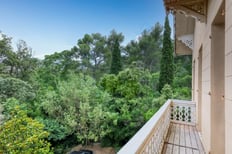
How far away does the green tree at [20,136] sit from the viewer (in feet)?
15.8

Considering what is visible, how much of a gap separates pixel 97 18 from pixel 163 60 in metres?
8.56

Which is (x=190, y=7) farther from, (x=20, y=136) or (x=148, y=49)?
(x=148, y=49)

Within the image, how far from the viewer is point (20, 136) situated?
505 cm

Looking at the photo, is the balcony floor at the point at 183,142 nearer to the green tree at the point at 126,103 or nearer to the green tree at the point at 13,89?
the green tree at the point at 126,103

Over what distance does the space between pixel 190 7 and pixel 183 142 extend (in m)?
2.53

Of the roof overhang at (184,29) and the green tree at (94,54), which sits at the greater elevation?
the green tree at (94,54)

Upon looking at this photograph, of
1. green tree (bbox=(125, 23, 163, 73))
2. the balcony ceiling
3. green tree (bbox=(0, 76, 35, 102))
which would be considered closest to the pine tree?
green tree (bbox=(125, 23, 163, 73))

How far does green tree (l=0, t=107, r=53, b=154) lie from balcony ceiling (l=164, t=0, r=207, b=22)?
4.89 metres

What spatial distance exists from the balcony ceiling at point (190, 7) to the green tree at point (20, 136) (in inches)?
192

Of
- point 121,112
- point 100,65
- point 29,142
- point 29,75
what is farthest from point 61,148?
point 100,65

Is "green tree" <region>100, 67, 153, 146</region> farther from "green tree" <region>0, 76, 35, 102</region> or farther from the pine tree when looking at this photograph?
"green tree" <region>0, 76, 35, 102</region>

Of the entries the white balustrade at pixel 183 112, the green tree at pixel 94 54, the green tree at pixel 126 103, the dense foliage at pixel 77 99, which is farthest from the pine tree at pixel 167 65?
the white balustrade at pixel 183 112

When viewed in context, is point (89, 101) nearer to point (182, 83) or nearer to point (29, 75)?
point (29, 75)

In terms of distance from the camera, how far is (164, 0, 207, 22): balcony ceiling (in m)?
2.68
